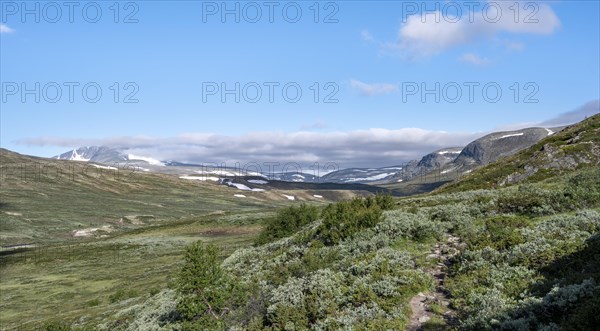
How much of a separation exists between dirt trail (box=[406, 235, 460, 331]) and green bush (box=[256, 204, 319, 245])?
22.4m

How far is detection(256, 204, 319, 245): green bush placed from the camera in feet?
132

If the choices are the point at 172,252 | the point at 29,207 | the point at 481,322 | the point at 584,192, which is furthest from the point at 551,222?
the point at 29,207

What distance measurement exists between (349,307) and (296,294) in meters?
2.49

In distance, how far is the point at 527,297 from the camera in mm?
12336

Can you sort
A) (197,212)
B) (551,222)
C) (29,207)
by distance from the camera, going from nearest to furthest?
(551,222) < (29,207) < (197,212)

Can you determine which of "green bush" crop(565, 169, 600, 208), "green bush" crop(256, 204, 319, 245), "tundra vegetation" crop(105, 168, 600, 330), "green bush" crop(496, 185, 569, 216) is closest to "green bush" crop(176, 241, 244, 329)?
"tundra vegetation" crop(105, 168, 600, 330)

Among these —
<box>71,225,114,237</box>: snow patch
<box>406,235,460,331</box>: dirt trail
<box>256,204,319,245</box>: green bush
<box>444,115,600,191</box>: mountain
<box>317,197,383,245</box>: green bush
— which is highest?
<box>444,115,600,191</box>: mountain

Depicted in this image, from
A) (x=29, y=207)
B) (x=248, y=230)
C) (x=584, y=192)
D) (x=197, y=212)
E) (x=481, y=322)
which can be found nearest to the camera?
(x=481, y=322)

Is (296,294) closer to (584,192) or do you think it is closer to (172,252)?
(584,192)

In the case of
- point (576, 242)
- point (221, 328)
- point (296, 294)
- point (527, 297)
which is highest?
point (576, 242)

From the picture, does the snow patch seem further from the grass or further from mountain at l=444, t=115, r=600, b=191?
mountain at l=444, t=115, r=600, b=191

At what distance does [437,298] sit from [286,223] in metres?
29.6

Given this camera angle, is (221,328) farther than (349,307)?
Yes

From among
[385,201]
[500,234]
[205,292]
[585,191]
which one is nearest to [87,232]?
[385,201]
